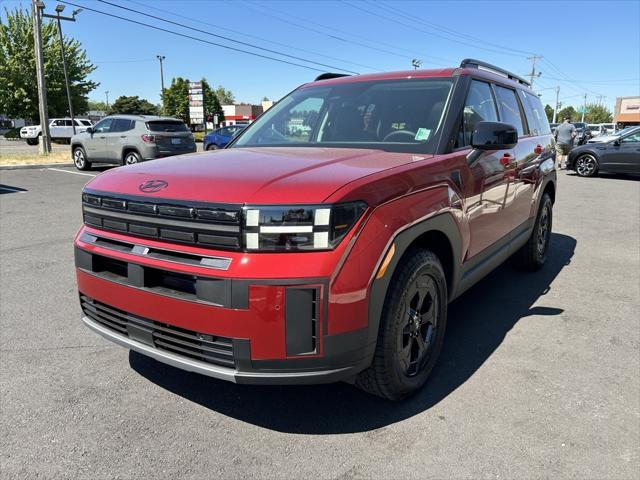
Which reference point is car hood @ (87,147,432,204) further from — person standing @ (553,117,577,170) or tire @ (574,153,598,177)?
person standing @ (553,117,577,170)

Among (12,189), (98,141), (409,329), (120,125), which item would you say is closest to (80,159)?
(98,141)

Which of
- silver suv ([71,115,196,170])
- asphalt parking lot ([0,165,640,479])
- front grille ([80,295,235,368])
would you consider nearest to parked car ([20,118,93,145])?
silver suv ([71,115,196,170])

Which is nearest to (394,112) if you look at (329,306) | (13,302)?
(329,306)

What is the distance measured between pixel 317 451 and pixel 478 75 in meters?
2.90

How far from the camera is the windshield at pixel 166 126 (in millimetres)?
14359

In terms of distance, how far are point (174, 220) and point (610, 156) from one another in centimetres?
1665

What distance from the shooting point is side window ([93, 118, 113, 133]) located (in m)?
15.1

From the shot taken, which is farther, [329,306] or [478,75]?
[478,75]

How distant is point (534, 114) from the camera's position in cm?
534

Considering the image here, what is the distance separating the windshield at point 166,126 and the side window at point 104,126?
1.70m

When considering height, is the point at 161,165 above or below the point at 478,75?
below

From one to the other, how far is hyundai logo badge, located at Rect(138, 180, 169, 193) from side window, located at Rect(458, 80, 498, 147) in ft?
6.30

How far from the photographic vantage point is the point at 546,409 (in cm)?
279

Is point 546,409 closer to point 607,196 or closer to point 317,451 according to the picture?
point 317,451
